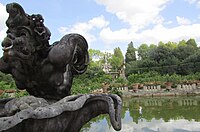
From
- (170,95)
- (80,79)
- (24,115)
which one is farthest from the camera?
(80,79)

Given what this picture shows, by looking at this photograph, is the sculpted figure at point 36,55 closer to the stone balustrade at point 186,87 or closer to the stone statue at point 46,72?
the stone statue at point 46,72

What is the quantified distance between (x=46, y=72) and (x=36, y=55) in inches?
6.9

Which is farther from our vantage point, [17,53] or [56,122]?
[17,53]

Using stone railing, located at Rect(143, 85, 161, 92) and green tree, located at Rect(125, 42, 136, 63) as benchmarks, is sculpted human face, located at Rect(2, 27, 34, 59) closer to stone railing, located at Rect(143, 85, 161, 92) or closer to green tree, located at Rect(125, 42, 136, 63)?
stone railing, located at Rect(143, 85, 161, 92)

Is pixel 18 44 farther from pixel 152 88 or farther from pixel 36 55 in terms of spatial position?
pixel 152 88

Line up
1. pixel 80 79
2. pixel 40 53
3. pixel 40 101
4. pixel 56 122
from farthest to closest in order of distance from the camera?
pixel 80 79 → pixel 40 53 → pixel 40 101 → pixel 56 122

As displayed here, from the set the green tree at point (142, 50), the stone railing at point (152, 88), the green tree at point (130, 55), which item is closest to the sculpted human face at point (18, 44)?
the stone railing at point (152, 88)

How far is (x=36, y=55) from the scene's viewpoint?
265 cm

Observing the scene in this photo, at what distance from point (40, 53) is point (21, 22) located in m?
0.32

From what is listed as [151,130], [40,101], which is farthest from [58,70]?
[151,130]

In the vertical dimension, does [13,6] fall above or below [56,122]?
above

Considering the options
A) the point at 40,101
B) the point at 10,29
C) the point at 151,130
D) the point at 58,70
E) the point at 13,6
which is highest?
the point at 13,6

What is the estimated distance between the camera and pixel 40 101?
2.46 m

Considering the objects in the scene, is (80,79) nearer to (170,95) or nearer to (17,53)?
(170,95)
